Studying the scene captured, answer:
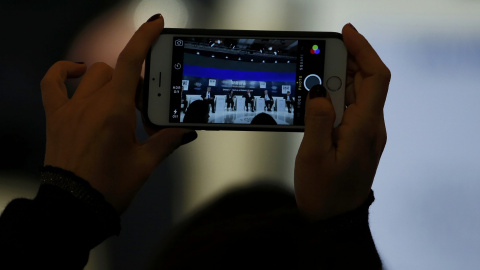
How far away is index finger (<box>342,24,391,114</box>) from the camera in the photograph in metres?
0.54

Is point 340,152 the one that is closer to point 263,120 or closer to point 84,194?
point 263,120

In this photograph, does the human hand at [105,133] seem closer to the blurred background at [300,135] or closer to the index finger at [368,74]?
the index finger at [368,74]

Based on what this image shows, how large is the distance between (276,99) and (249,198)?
28 cm

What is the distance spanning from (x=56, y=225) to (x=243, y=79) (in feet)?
0.99

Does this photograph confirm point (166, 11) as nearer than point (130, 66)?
No

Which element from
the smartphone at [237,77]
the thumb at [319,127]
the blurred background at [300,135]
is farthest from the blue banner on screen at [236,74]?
the blurred background at [300,135]

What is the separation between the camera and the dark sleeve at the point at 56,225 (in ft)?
1.38

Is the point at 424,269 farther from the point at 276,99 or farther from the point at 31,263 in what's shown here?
the point at 31,263

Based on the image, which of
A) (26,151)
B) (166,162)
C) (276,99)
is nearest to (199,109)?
(276,99)

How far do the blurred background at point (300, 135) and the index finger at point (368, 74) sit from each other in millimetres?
308

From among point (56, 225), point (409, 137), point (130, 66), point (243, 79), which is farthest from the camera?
point (409, 137)

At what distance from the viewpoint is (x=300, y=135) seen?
0.88m

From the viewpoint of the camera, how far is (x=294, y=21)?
0.91 meters

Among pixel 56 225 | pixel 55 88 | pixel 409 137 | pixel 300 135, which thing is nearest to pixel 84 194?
pixel 56 225
